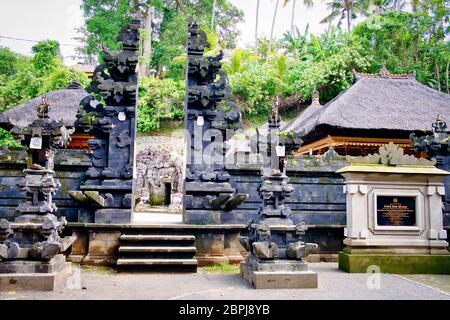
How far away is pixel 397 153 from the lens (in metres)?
8.41

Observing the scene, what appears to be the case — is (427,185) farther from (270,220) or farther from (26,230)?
(26,230)

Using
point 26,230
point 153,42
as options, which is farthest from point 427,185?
point 153,42

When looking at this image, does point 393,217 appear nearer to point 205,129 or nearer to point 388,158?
point 388,158

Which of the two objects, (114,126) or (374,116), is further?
(374,116)

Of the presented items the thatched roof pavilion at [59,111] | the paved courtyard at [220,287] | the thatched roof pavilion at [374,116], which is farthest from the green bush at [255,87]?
the paved courtyard at [220,287]

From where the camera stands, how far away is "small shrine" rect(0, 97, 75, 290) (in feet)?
20.0

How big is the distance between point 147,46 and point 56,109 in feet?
47.0

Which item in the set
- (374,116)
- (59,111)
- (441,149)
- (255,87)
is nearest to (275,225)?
(441,149)

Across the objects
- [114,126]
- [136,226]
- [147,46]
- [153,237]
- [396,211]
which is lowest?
[153,237]

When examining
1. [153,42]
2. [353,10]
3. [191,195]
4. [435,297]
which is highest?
[353,10]

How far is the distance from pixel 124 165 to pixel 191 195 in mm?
1758

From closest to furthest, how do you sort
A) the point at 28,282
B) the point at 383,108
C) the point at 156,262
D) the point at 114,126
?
the point at 28,282 → the point at 156,262 → the point at 114,126 → the point at 383,108

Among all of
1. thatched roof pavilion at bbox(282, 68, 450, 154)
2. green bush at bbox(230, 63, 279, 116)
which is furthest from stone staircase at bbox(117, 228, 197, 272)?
green bush at bbox(230, 63, 279, 116)

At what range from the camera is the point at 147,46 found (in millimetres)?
31500
